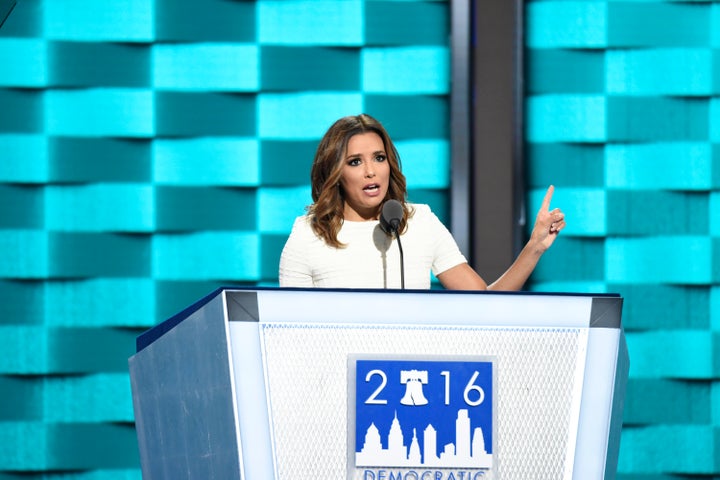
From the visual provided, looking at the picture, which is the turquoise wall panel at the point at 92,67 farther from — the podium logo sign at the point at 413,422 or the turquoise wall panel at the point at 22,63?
the podium logo sign at the point at 413,422

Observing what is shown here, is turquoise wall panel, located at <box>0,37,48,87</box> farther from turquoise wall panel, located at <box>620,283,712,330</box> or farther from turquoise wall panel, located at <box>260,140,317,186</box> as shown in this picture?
turquoise wall panel, located at <box>620,283,712,330</box>

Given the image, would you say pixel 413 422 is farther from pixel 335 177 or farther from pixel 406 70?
pixel 406 70

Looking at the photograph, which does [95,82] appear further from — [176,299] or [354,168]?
[354,168]

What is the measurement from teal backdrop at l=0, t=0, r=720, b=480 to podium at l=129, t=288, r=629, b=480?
1.68 m

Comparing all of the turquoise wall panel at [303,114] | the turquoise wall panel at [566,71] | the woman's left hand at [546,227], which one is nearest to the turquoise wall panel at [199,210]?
the turquoise wall panel at [303,114]

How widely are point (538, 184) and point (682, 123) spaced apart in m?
0.51

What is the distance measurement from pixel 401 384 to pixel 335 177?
910 millimetres

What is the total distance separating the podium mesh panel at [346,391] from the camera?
137 centimetres

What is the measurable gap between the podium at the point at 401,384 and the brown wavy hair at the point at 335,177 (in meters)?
0.77

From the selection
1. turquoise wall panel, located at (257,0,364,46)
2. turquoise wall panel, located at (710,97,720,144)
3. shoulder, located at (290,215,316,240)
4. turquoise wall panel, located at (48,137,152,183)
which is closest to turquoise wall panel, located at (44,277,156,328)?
turquoise wall panel, located at (48,137,152,183)

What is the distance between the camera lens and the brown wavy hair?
218 centimetres

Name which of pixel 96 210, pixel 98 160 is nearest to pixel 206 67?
pixel 98 160

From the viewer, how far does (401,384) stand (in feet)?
4.46

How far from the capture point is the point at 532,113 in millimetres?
3113
